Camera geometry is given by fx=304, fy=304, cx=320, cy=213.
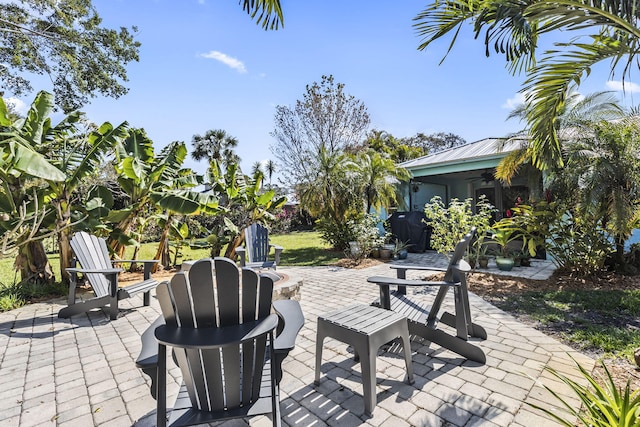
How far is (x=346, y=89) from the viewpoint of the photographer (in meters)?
20.8

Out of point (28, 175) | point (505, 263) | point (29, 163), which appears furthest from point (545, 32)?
point (28, 175)

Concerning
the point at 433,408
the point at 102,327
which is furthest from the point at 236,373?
the point at 102,327

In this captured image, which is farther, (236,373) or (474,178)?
(474,178)

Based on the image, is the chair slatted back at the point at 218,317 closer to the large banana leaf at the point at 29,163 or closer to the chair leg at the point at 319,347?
the chair leg at the point at 319,347

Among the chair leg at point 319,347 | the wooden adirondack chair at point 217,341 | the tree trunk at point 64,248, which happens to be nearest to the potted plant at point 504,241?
the chair leg at point 319,347

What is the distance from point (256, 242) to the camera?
7145mm

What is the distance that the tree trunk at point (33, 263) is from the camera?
6.35m

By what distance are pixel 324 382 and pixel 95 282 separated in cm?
436

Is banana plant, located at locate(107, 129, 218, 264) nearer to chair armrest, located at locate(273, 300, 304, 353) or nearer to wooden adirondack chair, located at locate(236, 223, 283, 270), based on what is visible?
wooden adirondack chair, located at locate(236, 223, 283, 270)

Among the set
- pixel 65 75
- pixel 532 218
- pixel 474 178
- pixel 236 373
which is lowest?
pixel 236 373

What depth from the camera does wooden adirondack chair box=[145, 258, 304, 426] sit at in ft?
6.22

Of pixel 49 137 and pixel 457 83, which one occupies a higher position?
pixel 457 83

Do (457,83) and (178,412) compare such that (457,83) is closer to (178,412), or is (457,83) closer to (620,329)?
(620,329)

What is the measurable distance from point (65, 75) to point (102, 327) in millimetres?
9825
